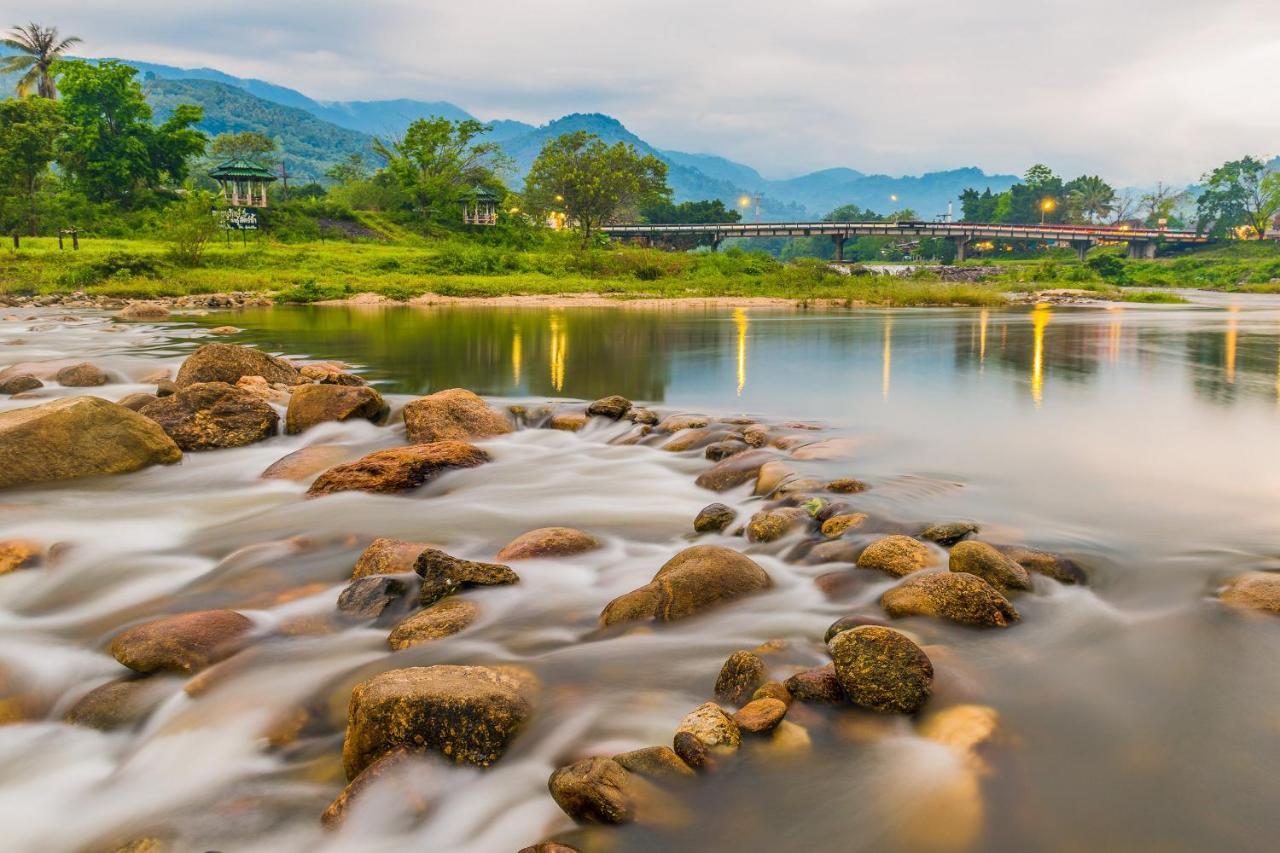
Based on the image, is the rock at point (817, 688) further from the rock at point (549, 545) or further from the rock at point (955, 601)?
the rock at point (549, 545)

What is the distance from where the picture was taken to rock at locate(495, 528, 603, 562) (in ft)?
22.7

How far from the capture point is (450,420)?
38.3 feet

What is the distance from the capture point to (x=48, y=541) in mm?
7344

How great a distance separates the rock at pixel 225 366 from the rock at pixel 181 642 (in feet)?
29.6

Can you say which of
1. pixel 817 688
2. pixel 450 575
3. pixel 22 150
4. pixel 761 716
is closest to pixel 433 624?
pixel 450 575

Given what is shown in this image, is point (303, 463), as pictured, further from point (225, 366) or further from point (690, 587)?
point (690, 587)

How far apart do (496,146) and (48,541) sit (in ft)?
273

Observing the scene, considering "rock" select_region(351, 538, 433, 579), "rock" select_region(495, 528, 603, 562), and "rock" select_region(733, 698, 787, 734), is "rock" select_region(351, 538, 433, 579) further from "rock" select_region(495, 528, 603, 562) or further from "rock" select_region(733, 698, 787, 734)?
"rock" select_region(733, 698, 787, 734)

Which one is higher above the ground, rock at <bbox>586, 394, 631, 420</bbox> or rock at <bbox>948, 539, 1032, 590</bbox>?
rock at <bbox>586, 394, 631, 420</bbox>

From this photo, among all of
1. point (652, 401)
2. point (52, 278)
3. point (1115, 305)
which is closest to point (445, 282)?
point (52, 278)

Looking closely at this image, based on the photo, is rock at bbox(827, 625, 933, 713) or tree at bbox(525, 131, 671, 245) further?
tree at bbox(525, 131, 671, 245)

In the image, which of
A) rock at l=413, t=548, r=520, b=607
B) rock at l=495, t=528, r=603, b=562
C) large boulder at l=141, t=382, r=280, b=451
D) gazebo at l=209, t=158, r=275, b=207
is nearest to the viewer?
rock at l=413, t=548, r=520, b=607

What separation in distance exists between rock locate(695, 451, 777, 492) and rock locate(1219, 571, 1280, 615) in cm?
439

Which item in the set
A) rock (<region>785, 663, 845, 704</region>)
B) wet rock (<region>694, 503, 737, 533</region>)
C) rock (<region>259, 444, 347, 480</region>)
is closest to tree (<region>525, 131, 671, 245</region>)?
rock (<region>259, 444, 347, 480</region>)
